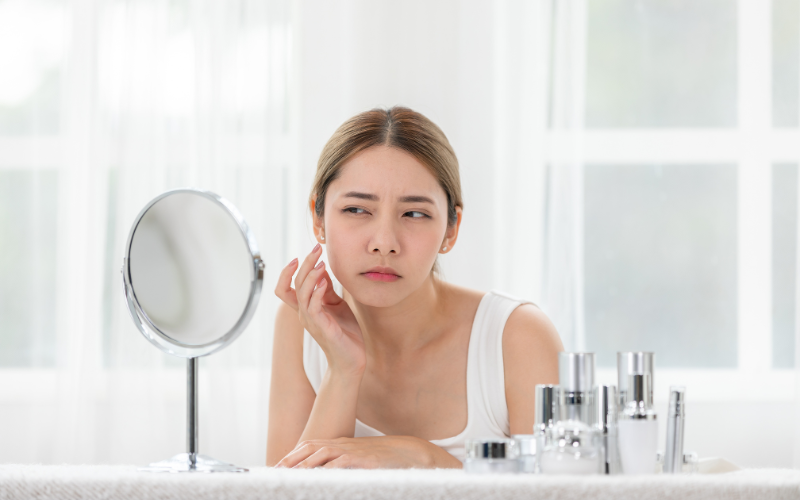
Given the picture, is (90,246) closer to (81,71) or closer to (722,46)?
(81,71)

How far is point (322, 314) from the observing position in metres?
1.02

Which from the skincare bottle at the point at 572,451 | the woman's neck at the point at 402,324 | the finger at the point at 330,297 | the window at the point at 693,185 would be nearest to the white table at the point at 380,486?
the skincare bottle at the point at 572,451

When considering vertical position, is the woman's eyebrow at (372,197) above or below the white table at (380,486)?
above

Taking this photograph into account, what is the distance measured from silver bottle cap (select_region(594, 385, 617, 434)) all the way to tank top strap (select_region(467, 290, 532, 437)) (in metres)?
0.68

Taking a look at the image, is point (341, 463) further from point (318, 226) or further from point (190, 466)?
point (318, 226)

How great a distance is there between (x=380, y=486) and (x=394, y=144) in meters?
0.70

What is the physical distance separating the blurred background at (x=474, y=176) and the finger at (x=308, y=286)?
120cm

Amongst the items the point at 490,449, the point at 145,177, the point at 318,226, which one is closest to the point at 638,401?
the point at 490,449

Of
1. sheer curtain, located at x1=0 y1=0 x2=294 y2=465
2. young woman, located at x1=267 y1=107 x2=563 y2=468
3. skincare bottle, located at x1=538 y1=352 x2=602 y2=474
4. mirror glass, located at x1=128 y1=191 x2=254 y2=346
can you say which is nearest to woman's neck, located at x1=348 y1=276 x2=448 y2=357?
young woman, located at x1=267 y1=107 x2=563 y2=468

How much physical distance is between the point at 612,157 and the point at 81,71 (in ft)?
5.85

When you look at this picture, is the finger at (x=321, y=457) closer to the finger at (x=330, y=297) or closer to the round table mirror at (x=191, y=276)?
the round table mirror at (x=191, y=276)

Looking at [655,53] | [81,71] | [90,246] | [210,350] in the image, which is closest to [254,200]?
[90,246]

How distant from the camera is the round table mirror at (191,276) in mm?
682

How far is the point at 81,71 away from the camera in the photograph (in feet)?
7.53
